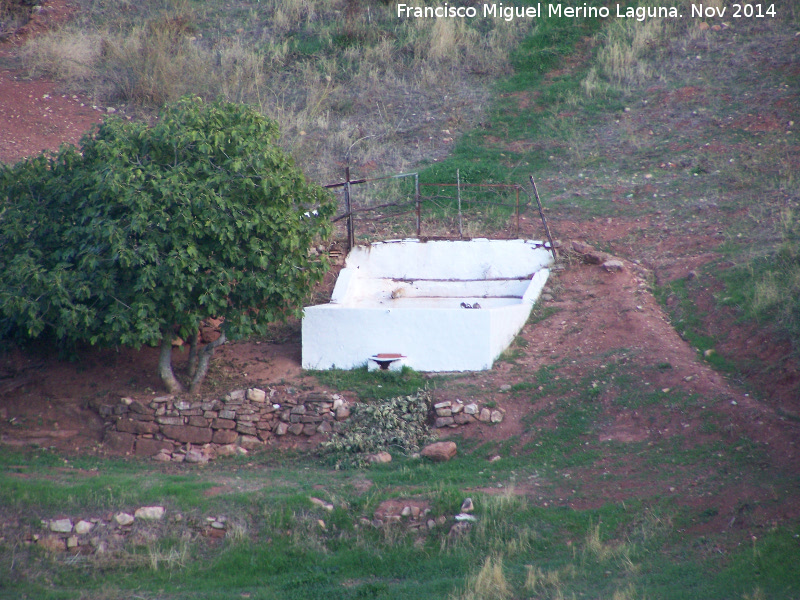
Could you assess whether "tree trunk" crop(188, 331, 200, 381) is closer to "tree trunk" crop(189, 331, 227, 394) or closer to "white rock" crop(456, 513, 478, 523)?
"tree trunk" crop(189, 331, 227, 394)

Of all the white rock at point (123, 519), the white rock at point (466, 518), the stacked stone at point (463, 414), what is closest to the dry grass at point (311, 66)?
the stacked stone at point (463, 414)

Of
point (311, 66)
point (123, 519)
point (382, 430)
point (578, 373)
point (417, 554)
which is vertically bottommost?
point (417, 554)

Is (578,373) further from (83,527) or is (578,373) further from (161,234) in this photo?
(83,527)

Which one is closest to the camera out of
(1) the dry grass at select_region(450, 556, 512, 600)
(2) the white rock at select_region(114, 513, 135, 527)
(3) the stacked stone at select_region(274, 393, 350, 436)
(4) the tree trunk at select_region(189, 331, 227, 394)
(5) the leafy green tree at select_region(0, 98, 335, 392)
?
(1) the dry grass at select_region(450, 556, 512, 600)

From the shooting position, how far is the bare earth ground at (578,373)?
9.88 metres

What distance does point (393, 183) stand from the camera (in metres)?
17.8

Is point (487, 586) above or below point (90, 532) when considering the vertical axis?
below

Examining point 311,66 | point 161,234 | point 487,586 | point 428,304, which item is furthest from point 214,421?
point 311,66

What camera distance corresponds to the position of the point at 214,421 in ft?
37.3

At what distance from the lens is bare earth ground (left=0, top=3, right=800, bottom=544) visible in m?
9.88

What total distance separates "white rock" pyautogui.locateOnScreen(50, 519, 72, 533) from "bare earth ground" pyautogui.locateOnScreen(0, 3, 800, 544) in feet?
8.15

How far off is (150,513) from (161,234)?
3.90 metres

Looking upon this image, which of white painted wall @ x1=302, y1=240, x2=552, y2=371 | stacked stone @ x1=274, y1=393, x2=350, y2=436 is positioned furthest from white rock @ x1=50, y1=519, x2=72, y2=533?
white painted wall @ x1=302, y1=240, x2=552, y2=371

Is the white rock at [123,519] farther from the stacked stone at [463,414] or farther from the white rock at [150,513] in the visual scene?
the stacked stone at [463,414]
